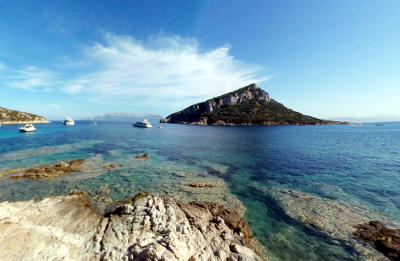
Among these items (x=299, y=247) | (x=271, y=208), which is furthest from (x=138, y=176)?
(x=299, y=247)

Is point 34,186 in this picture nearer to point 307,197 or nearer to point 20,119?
point 307,197

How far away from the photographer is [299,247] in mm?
10445

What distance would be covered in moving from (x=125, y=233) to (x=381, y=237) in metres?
16.3

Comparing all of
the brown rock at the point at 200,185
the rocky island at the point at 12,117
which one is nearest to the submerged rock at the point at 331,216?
the brown rock at the point at 200,185

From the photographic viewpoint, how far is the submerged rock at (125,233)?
8070 millimetres

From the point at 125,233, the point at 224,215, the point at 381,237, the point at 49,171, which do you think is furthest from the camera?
the point at 49,171


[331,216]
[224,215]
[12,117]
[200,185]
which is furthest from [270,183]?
[12,117]

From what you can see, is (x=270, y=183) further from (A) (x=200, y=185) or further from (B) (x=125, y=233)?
(B) (x=125, y=233)

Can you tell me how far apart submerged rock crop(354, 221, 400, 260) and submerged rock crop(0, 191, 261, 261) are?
7.64 m

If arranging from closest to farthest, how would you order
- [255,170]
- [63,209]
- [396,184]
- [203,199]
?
1. [63,209]
2. [203,199]
3. [396,184]
4. [255,170]

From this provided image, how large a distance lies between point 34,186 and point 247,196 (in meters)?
23.1

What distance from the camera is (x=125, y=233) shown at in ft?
31.5

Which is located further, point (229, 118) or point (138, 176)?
point (229, 118)

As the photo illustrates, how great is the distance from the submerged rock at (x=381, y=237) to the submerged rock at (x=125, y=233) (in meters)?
7.64
